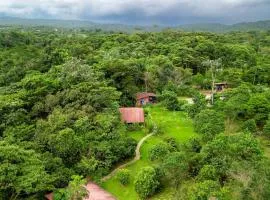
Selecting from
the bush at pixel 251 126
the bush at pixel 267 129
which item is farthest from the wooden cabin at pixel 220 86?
the bush at pixel 267 129

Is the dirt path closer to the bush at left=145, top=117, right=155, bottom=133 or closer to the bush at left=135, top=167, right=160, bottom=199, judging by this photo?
the bush at left=145, top=117, right=155, bottom=133

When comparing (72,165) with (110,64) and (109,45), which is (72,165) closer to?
(110,64)

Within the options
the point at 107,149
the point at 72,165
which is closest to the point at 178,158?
the point at 107,149

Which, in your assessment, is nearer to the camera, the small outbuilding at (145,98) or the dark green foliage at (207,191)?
the dark green foliage at (207,191)

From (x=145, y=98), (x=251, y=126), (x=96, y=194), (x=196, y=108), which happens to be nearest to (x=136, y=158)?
(x=96, y=194)

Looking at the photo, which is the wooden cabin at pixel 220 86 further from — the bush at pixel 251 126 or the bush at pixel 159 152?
the bush at pixel 159 152

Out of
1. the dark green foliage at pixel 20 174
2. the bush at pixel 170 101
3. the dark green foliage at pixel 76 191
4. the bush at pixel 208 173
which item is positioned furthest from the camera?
the bush at pixel 170 101

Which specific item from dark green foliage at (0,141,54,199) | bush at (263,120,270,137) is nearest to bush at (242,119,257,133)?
bush at (263,120,270,137)
